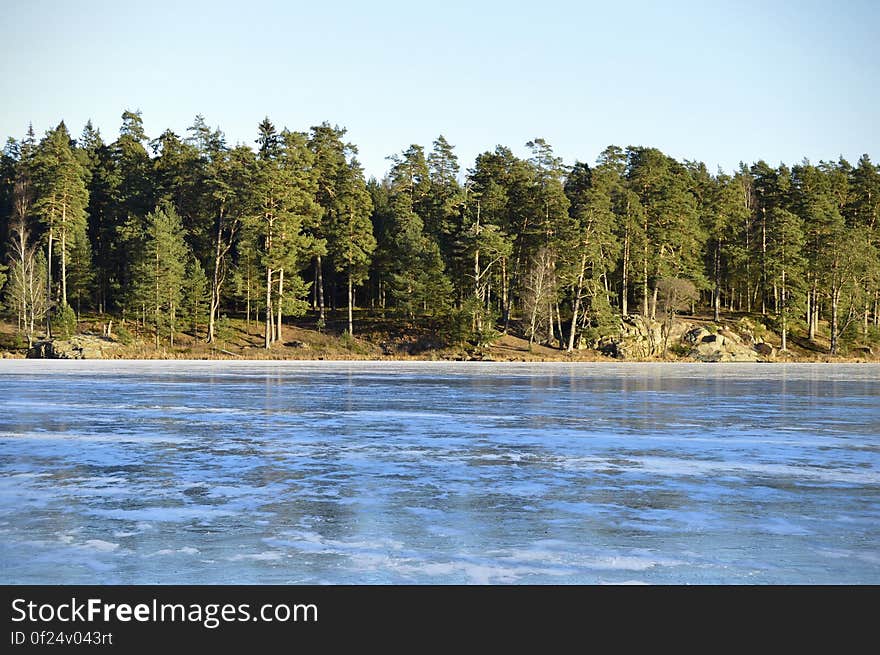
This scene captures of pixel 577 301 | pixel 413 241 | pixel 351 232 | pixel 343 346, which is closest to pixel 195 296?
pixel 343 346

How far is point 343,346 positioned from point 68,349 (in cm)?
2060

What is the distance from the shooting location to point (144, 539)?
777 cm

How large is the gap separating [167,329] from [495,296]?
104 feet

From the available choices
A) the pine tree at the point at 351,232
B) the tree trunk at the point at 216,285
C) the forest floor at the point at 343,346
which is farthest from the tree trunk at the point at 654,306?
the tree trunk at the point at 216,285

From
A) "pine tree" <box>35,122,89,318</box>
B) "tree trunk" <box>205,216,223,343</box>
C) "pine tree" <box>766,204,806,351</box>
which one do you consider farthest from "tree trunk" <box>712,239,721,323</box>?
"pine tree" <box>35,122,89,318</box>

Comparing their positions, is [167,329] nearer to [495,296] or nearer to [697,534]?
[495,296]

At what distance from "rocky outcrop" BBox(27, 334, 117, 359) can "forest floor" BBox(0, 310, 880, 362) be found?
0.73m

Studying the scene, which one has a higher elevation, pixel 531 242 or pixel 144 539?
pixel 531 242

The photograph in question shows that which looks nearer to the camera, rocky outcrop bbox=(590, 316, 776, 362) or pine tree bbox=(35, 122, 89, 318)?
pine tree bbox=(35, 122, 89, 318)

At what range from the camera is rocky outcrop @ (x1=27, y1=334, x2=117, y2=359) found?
61.9 m

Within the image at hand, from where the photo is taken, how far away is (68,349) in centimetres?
6219

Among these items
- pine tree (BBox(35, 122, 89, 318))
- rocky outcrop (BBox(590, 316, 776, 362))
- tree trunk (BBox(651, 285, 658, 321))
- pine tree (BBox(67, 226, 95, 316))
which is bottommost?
rocky outcrop (BBox(590, 316, 776, 362))

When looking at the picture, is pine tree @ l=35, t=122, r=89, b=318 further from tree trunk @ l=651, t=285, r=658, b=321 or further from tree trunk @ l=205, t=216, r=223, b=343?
tree trunk @ l=651, t=285, r=658, b=321

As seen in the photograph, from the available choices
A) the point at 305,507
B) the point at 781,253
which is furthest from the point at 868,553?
the point at 781,253
